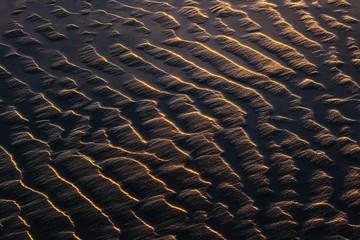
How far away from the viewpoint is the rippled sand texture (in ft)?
8.04

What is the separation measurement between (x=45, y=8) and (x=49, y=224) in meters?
2.28

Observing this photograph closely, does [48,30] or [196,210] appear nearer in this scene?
[196,210]

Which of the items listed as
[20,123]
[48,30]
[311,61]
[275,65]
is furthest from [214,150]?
[48,30]

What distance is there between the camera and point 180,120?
2945 millimetres

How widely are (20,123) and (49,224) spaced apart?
872 millimetres

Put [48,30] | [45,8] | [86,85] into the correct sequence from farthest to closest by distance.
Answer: [45,8], [48,30], [86,85]

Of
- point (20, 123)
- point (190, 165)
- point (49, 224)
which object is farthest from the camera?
point (20, 123)

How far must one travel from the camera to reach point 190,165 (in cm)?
270

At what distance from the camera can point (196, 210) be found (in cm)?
248

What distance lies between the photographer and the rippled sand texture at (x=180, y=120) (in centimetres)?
245

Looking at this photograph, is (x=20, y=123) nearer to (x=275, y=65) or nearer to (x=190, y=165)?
(x=190, y=165)

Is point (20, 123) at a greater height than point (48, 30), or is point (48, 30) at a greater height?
point (48, 30)

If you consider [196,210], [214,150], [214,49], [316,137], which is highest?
[214,49]

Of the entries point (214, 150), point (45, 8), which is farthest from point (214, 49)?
point (45, 8)
